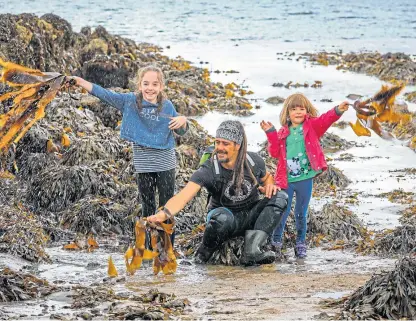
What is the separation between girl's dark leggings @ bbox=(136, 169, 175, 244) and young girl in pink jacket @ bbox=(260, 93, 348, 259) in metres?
0.92

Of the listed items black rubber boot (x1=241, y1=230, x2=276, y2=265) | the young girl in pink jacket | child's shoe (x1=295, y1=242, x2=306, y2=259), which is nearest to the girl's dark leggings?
black rubber boot (x1=241, y1=230, x2=276, y2=265)

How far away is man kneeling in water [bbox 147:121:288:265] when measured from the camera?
6.60m

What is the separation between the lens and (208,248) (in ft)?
22.9

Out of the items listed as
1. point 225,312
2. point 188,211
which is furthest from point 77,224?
point 225,312

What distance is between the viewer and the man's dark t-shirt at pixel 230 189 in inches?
260

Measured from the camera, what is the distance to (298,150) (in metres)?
7.16

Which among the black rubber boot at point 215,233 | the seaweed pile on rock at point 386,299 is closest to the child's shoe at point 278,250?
the black rubber boot at point 215,233

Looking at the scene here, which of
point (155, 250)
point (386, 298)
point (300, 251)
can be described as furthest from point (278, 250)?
point (386, 298)

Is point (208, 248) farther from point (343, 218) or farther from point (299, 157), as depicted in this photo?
point (343, 218)

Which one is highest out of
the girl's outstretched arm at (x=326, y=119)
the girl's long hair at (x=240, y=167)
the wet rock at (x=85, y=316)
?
the girl's outstretched arm at (x=326, y=119)

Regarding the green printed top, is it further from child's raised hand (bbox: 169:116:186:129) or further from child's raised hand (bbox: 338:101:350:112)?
child's raised hand (bbox: 169:116:186:129)

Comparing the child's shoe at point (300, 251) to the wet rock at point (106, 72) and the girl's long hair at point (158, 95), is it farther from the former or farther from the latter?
the wet rock at point (106, 72)

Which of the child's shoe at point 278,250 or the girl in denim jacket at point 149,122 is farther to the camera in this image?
the child's shoe at point 278,250

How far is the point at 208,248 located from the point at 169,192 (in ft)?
1.94
